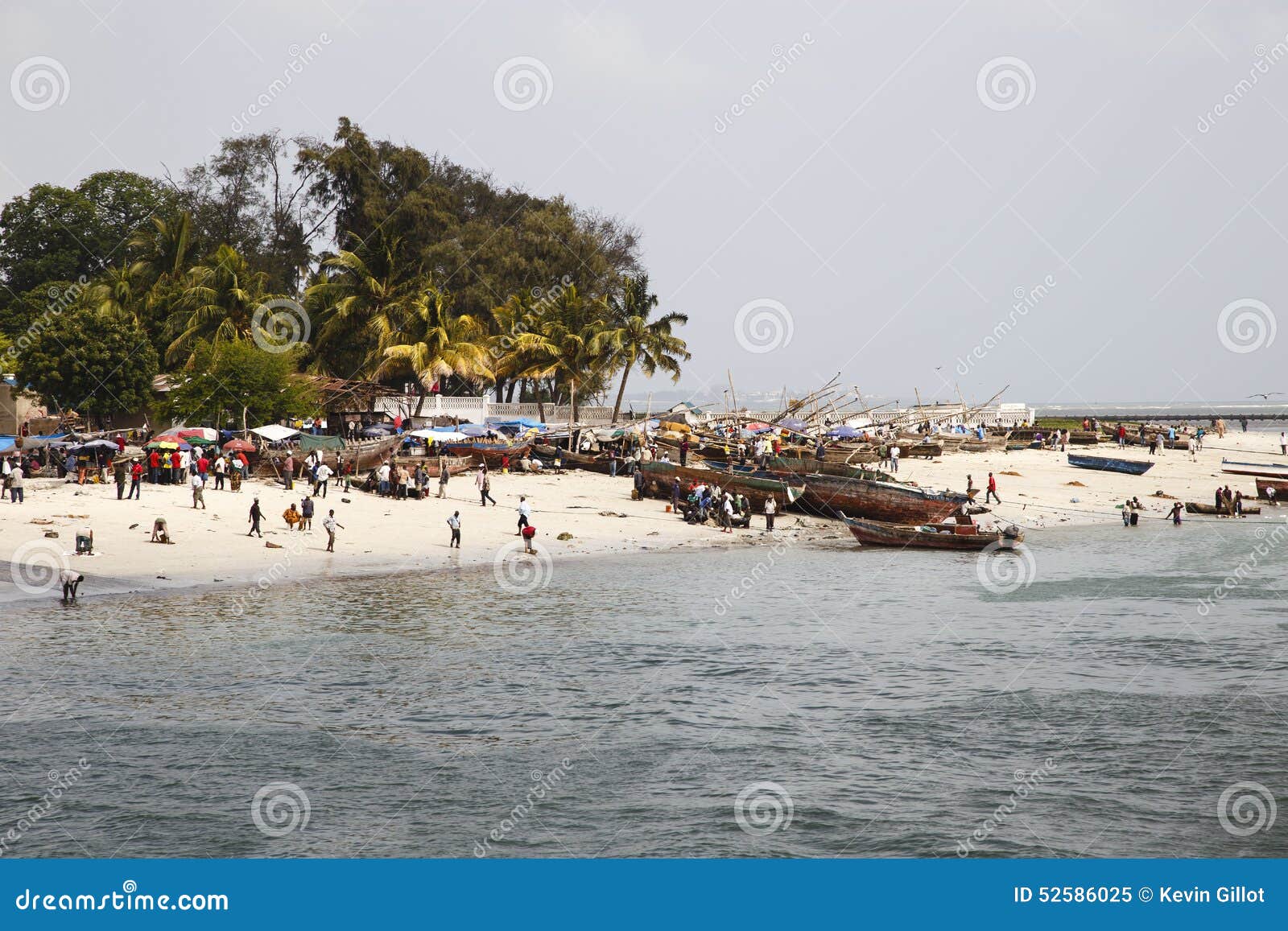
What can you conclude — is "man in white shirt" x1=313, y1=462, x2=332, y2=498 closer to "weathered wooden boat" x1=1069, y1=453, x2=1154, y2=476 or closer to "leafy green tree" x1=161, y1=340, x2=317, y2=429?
"leafy green tree" x1=161, y1=340, x2=317, y2=429

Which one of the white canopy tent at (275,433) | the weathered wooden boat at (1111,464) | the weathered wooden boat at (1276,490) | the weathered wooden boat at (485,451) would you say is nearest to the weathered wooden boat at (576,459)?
the weathered wooden boat at (485,451)

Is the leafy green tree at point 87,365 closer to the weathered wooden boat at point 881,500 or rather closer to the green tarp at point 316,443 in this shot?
the green tarp at point 316,443

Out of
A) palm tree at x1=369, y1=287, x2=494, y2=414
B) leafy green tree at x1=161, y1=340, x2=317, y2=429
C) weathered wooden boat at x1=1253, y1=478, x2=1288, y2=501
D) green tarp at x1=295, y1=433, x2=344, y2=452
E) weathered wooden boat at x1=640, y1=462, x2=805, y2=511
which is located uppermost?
palm tree at x1=369, y1=287, x2=494, y2=414

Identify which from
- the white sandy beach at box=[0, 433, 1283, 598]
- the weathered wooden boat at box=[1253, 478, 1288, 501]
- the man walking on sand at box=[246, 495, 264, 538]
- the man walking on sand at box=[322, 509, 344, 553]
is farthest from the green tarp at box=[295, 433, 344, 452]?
the weathered wooden boat at box=[1253, 478, 1288, 501]

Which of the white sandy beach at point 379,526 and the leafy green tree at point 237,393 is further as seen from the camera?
the leafy green tree at point 237,393

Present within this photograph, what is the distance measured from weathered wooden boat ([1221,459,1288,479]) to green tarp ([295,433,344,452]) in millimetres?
42162

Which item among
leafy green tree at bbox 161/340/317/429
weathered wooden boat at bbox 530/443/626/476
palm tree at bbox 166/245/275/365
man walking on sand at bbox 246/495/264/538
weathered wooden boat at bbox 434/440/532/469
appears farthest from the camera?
palm tree at bbox 166/245/275/365

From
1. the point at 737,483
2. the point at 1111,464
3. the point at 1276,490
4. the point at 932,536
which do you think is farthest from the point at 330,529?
the point at 1276,490

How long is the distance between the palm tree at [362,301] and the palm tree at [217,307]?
4.24 m

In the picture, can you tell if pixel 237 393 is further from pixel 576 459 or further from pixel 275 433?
pixel 576 459

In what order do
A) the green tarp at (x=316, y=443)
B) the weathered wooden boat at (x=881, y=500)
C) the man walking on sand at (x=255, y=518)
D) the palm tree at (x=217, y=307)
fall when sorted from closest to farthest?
the man walking on sand at (x=255, y=518) → the weathered wooden boat at (x=881, y=500) → the green tarp at (x=316, y=443) → the palm tree at (x=217, y=307)

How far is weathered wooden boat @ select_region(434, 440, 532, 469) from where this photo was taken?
1901 inches

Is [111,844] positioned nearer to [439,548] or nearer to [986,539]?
[439,548]

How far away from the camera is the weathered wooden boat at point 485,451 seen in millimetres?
48281
